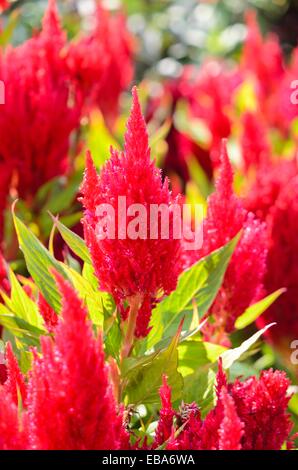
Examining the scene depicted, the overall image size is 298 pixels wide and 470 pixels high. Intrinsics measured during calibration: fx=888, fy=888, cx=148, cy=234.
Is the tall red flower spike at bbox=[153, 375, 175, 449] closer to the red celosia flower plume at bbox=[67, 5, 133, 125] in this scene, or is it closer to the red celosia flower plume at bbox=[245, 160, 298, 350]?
the red celosia flower plume at bbox=[245, 160, 298, 350]

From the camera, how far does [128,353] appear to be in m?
1.09

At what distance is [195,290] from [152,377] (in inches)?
7.0

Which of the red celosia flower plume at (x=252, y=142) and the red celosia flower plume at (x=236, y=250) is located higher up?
the red celosia flower plume at (x=252, y=142)

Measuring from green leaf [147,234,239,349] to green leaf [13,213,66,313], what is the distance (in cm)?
15

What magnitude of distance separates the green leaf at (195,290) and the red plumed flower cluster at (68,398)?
0.36 metres

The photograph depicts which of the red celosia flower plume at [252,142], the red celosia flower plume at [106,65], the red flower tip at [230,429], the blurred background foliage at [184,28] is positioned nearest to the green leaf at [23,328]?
the red flower tip at [230,429]

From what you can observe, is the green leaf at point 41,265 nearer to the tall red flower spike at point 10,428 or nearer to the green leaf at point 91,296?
the green leaf at point 91,296

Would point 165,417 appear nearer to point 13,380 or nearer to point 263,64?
point 13,380

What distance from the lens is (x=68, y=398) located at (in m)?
0.81

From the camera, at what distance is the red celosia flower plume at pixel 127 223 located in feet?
3.16

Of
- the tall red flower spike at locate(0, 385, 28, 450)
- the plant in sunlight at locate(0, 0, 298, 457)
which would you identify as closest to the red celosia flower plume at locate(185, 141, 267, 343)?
the plant in sunlight at locate(0, 0, 298, 457)

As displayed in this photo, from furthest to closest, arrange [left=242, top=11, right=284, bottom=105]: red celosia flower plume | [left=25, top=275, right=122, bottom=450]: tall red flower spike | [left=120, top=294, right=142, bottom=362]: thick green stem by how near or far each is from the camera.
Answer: [left=242, top=11, right=284, bottom=105]: red celosia flower plume
[left=120, top=294, right=142, bottom=362]: thick green stem
[left=25, top=275, right=122, bottom=450]: tall red flower spike

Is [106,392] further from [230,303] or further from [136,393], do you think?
[230,303]

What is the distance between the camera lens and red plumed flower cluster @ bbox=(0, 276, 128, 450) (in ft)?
2.64
